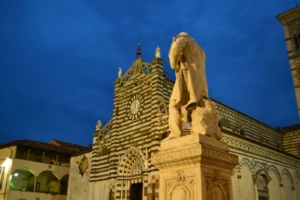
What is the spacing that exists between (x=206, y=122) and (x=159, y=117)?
13.5m

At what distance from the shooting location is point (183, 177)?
12.3 feet

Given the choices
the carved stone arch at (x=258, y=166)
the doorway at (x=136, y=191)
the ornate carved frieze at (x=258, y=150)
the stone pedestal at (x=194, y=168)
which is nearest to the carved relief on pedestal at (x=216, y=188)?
the stone pedestal at (x=194, y=168)

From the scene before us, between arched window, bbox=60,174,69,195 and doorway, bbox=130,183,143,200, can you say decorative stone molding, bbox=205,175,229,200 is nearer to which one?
doorway, bbox=130,183,143,200

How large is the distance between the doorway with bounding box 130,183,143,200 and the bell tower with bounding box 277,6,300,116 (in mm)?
19710

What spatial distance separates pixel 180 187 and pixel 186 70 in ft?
5.87

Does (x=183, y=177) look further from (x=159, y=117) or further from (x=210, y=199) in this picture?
(x=159, y=117)

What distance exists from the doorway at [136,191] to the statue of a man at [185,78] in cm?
1487

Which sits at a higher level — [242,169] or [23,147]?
[23,147]

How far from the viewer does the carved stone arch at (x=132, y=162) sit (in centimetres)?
1827

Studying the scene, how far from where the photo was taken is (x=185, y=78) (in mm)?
4566

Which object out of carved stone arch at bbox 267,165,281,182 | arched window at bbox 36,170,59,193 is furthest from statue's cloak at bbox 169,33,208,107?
arched window at bbox 36,170,59,193

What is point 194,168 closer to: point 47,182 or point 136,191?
point 136,191

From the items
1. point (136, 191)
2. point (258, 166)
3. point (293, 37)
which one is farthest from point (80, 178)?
point (293, 37)

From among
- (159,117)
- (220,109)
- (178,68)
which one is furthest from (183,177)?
(220,109)
